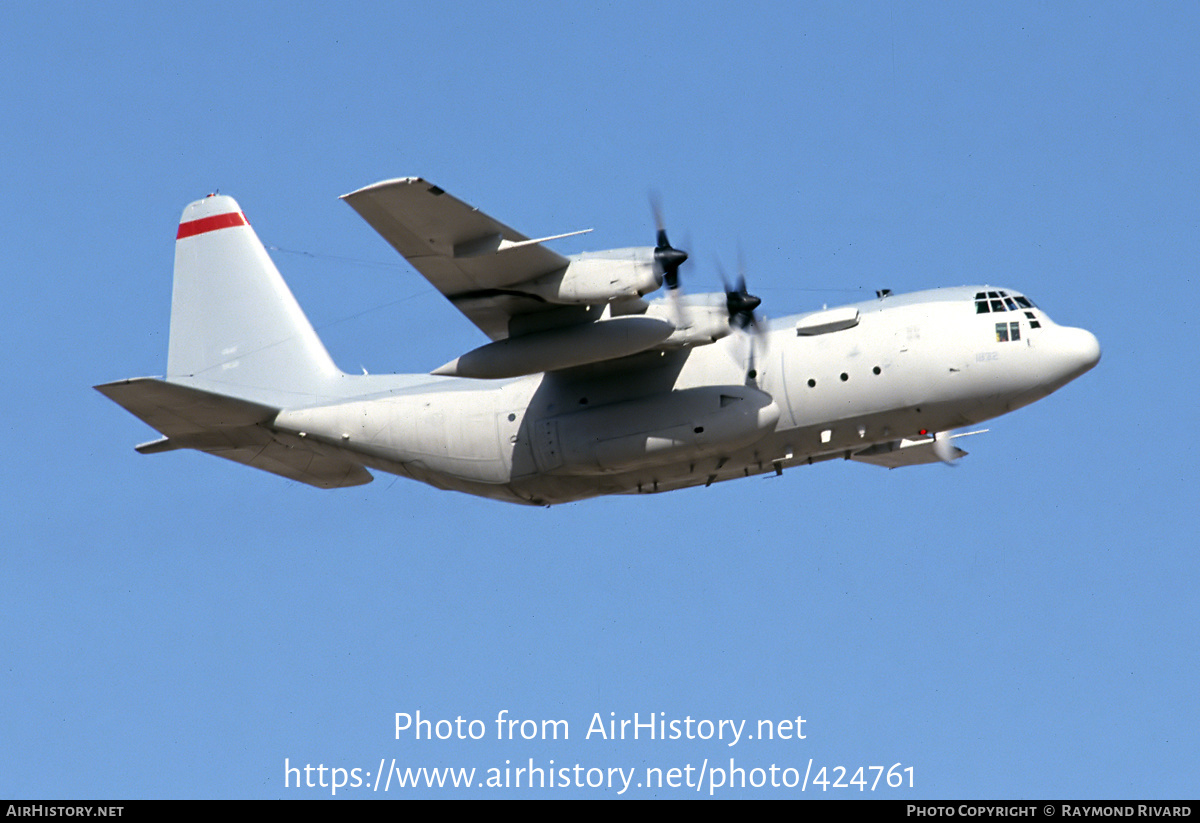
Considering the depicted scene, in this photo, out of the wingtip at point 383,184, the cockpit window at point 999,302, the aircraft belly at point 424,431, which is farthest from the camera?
the aircraft belly at point 424,431

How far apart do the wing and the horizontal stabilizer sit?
12.7ft

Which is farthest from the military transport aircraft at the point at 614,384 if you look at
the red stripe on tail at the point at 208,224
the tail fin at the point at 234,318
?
the red stripe on tail at the point at 208,224

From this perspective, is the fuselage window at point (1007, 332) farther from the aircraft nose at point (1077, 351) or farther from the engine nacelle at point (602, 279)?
the engine nacelle at point (602, 279)

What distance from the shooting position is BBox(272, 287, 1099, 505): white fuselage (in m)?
19.9

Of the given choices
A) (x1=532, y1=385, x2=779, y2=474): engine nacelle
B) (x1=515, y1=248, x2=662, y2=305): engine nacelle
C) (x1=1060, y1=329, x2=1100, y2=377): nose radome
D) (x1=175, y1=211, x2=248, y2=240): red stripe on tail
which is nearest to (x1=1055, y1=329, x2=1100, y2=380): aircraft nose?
(x1=1060, y1=329, x2=1100, y2=377): nose radome

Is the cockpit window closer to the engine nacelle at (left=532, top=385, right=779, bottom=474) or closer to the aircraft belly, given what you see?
the engine nacelle at (left=532, top=385, right=779, bottom=474)

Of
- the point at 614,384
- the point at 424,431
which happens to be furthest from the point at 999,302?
the point at 424,431

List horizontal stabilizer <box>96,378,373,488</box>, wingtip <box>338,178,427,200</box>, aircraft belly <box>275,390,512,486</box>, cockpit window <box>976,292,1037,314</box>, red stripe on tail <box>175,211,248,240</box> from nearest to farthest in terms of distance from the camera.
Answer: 1. wingtip <box>338,178,427,200</box>
2. cockpit window <box>976,292,1037,314</box>
3. horizontal stabilizer <box>96,378,373,488</box>
4. aircraft belly <box>275,390,512,486</box>
5. red stripe on tail <box>175,211,248,240</box>

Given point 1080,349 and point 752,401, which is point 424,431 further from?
point 1080,349

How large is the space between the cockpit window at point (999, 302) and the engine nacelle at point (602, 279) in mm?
4471

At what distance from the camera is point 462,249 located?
61.1 feet

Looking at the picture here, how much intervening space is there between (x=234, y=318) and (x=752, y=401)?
327 inches

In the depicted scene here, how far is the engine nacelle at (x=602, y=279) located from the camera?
18594 millimetres
